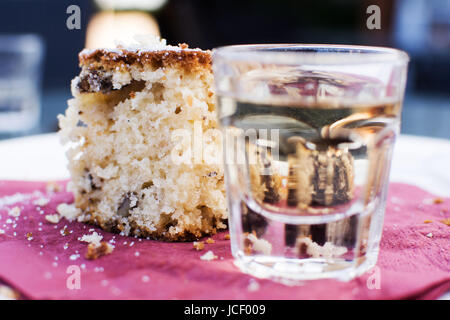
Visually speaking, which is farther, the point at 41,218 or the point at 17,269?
the point at 41,218

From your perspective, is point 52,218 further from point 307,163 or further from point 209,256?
point 307,163

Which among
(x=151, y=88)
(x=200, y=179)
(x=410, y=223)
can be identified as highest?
(x=151, y=88)

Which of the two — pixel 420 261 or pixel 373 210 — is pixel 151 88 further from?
pixel 420 261

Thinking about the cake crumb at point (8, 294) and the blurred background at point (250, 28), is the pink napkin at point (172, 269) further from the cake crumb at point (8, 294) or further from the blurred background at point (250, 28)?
the blurred background at point (250, 28)

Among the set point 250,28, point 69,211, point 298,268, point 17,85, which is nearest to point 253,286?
point 298,268

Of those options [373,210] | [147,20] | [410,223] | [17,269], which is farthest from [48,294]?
[147,20]

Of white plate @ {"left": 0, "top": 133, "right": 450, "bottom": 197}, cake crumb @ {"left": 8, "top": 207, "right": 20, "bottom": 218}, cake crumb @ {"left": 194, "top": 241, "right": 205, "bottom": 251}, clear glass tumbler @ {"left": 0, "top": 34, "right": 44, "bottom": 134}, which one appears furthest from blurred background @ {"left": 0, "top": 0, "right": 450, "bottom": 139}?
cake crumb @ {"left": 194, "top": 241, "right": 205, "bottom": 251}

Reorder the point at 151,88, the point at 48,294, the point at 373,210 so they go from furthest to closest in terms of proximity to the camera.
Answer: the point at 151,88 → the point at 373,210 → the point at 48,294

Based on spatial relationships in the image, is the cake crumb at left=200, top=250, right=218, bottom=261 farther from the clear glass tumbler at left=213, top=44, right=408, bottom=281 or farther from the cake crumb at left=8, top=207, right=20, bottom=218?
the cake crumb at left=8, top=207, right=20, bottom=218
